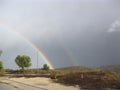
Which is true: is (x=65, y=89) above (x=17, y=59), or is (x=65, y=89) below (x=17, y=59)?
below

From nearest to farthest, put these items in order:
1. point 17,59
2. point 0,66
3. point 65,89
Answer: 1. point 65,89
2. point 0,66
3. point 17,59

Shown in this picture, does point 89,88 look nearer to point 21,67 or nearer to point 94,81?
point 94,81

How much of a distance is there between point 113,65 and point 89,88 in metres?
62.0

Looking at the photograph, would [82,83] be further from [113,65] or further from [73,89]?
[113,65]

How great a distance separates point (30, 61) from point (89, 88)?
60408 millimetres

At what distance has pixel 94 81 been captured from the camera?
35.5 metres

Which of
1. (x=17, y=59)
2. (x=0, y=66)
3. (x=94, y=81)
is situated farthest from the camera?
(x=17, y=59)

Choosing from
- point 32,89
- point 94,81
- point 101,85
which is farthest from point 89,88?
point 32,89

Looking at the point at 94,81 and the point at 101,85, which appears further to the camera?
the point at 94,81

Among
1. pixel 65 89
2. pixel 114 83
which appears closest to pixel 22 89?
pixel 65 89

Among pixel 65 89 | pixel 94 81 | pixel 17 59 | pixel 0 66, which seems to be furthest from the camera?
pixel 17 59

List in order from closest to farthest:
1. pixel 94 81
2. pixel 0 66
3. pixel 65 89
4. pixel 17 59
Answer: pixel 65 89 → pixel 94 81 → pixel 0 66 → pixel 17 59

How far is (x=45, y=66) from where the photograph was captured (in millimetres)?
95625

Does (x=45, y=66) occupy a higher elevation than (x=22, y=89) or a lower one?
higher
